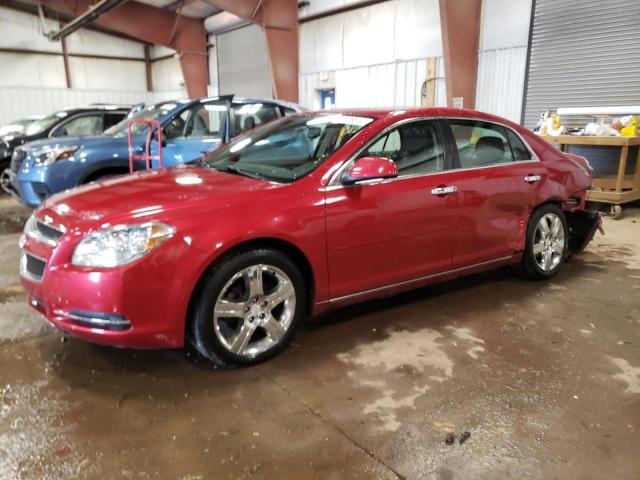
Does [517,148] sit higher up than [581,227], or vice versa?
[517,148]

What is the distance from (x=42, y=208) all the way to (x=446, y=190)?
2492mm

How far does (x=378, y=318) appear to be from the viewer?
139 inches

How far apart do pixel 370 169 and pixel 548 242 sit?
216 cm

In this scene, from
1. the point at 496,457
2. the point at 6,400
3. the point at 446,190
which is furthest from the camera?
the point at 446,190

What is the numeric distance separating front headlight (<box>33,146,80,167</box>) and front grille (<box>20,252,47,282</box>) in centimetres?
342

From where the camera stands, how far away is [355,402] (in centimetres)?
250

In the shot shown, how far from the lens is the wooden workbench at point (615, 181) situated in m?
6.92

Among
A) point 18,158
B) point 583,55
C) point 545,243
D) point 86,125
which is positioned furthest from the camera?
point 86,125

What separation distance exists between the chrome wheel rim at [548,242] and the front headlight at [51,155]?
5090mm

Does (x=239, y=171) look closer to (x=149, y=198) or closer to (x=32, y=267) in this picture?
(x=149, y=198)

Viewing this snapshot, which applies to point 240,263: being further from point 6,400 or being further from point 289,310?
point 6,400

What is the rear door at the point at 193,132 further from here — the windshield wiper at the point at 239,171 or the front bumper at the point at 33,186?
the windshield wiper at the point at 239,171

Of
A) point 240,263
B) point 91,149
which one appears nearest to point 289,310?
point 240,263

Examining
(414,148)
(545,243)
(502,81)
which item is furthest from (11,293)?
(502,81)
